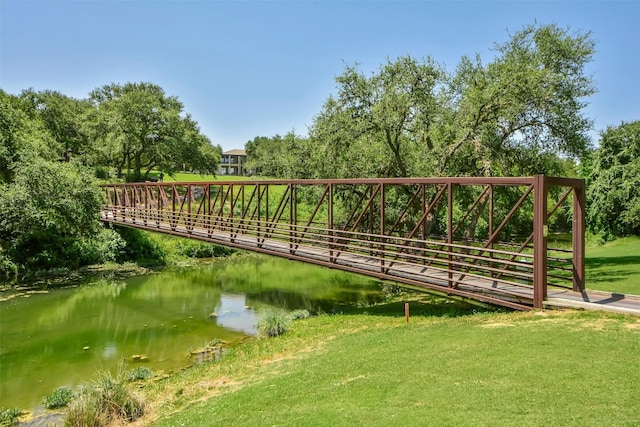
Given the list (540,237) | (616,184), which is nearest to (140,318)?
(540,237)

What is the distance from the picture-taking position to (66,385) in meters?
11.7

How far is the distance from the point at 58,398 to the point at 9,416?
990 millimetres

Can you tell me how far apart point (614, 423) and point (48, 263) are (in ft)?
98.8

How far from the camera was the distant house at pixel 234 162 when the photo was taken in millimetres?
120938

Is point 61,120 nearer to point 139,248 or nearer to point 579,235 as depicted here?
point 139,248

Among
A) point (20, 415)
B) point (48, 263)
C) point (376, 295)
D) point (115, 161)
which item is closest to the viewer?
point (20, 415)

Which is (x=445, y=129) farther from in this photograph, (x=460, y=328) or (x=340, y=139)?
(x=460, y=328)

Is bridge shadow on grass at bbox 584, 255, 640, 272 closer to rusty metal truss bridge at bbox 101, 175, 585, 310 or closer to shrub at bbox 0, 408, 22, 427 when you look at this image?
rusty metal truss bridge at bbox 101, 175, 585, 310

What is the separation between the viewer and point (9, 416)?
32.2 feet

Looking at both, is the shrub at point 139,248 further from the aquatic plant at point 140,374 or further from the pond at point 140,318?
the aquatic plant at point 140,374

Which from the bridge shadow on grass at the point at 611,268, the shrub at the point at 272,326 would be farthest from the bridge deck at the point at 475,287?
the bridge shadow on grass at the point at 611,268

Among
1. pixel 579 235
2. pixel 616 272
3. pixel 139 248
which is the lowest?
pixel 139 248

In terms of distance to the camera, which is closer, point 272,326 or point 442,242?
point 272,326

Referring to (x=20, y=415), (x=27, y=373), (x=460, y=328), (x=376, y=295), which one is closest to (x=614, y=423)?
(x=460, y=328)
